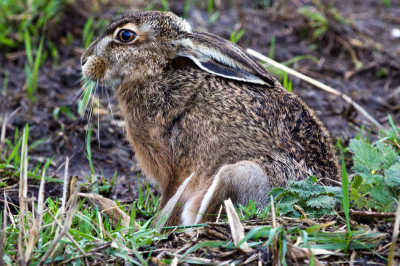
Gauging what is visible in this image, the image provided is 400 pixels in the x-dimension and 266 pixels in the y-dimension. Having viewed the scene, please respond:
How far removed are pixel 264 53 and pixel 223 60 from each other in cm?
305

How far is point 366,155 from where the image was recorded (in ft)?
9.53

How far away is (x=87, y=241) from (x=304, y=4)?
6.16 metres

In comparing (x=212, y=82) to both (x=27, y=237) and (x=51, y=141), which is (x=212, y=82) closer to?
(x=27, y=237)

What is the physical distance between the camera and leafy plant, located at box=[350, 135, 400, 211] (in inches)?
107

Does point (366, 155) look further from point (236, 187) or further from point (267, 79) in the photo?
point (267, 79)

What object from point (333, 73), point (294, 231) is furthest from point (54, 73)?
point (294, 231)

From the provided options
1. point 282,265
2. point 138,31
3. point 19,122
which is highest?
point 138,31

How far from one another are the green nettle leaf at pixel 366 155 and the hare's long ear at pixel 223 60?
0.96m

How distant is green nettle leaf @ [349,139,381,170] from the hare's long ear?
3.15 feet

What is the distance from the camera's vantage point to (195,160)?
3627 mm

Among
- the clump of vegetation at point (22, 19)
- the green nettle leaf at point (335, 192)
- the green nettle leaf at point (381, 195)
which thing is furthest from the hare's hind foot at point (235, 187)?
the clump of vegetation at point (22, 19)

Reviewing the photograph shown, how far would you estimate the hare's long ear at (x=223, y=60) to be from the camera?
358cm

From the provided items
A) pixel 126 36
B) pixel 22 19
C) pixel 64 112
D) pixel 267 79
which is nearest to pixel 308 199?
pixel 267 79

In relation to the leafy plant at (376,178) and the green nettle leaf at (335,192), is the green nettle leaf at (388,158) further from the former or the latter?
the green nettle leaf at (335,192)
